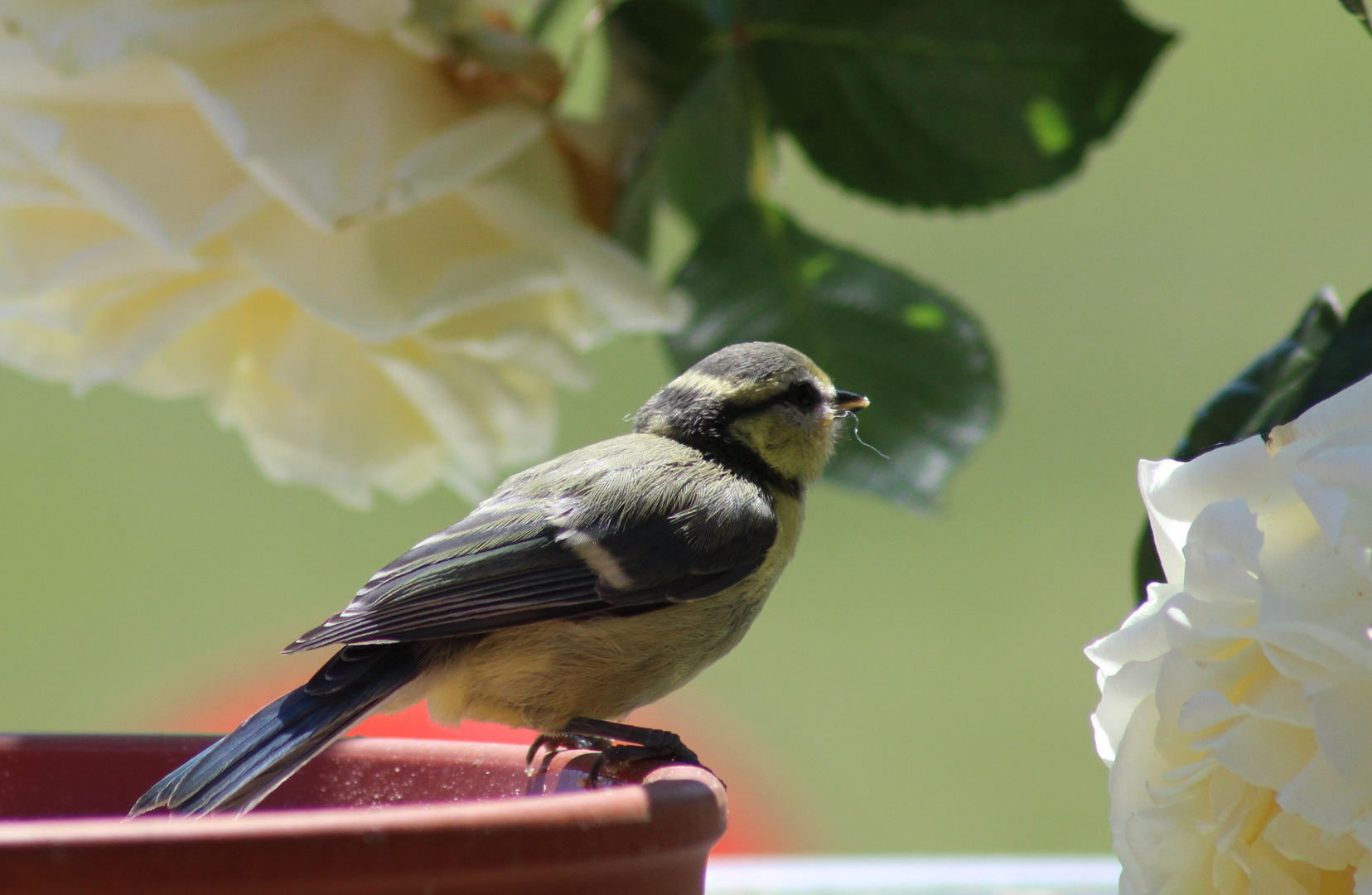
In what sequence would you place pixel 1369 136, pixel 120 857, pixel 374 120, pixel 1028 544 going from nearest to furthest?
1. pixel 120 857
2. pixel 374 120
3. pixel 1369 136
4. pixel 1028 544

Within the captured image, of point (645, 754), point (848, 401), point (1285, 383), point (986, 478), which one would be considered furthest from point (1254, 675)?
point (986, 478)

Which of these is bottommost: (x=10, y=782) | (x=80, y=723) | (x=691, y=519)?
(x=80, y=723)

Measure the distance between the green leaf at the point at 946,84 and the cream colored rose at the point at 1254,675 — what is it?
0.26 metres

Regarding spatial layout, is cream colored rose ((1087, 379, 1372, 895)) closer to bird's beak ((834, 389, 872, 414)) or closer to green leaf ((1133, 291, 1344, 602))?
green leaf ((1133, 291, 1344, 602))

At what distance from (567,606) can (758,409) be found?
0.72ft

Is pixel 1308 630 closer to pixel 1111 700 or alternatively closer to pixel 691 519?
pixel 1111 700

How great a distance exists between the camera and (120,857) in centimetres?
25

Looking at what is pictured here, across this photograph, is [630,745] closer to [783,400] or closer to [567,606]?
[567,606]

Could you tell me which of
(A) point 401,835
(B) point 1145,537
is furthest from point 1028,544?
(A) point 401,835

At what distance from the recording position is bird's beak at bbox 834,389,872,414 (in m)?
0.60

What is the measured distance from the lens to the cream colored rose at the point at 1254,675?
0.90 ft

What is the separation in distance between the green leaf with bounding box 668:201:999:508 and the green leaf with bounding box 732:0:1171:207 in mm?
47

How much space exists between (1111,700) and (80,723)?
2351 millimetres

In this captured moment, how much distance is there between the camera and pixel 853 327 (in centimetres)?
57
